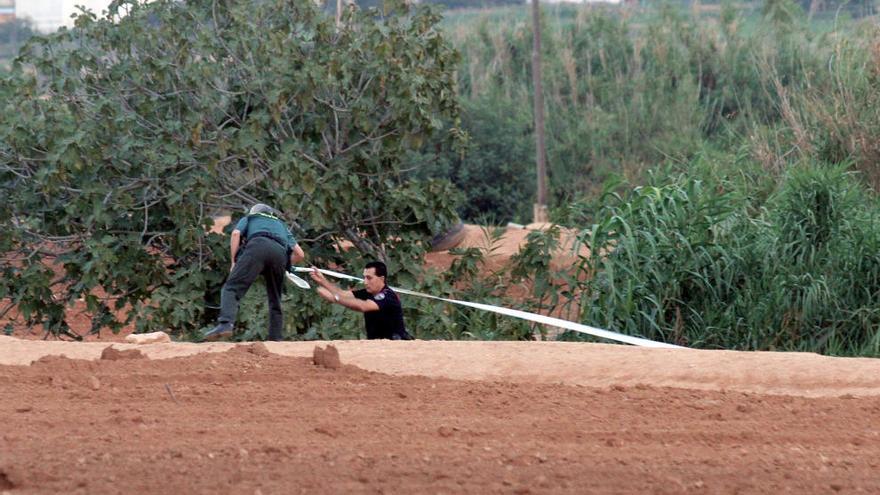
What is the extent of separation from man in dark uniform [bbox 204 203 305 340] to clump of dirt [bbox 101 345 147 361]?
4.50 ft

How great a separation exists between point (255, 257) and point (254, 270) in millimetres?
112

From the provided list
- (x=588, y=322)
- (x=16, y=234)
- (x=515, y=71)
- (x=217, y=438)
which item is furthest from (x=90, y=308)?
(x=515, y=71)

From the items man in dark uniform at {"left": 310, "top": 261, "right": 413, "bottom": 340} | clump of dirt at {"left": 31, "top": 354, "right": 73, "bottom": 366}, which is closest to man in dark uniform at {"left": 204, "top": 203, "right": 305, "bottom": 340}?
man in dark uniform at {"left": 310, "top": 261, "right": 413, "bottom": 340}

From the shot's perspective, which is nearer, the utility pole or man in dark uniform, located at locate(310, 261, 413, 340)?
man in dark uniform, located at locate(310, 261, 413, 340)

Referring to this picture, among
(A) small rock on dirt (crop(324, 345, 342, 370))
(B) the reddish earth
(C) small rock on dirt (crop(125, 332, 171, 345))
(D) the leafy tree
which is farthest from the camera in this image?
(D) the leafy tree

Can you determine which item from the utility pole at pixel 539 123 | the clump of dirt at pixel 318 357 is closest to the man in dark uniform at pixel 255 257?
the clump of dirt at pixel 318 357

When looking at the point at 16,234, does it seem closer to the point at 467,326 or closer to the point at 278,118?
the point at 278,118

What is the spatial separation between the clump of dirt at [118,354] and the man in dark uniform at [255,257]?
4.50 ft

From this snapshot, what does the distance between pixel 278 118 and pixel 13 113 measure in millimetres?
2354

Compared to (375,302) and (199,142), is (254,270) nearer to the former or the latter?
(375,302)

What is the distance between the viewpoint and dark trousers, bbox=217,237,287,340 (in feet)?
33.2

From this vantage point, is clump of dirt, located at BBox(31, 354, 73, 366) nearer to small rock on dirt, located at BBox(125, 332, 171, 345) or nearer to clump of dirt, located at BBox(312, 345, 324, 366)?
small rock on dirt, located at BBox(125, 332, 171, 345)

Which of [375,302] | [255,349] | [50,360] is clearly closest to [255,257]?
[375,302]

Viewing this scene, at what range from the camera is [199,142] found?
1188 centimetres
